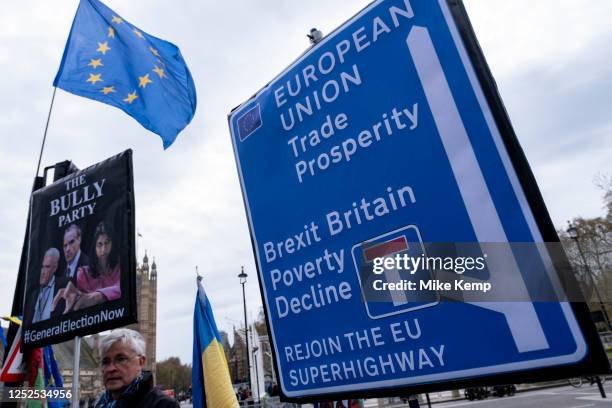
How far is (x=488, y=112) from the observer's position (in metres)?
1.11

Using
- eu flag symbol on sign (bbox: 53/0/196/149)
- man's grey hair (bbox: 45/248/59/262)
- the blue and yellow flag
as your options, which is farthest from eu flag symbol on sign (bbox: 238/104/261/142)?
the blue and yellow flag

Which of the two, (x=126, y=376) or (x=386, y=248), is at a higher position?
(x=386, y=248)

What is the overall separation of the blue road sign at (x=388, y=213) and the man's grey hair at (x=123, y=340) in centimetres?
187

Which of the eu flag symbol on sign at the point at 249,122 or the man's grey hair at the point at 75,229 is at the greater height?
the man's grey hair at the point at 75,229

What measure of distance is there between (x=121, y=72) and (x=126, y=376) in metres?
3.41

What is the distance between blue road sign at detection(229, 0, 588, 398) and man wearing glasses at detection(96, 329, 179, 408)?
154 centimetres

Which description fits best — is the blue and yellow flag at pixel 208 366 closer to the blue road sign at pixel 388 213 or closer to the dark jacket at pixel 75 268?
the dark jacket at pixel 75 268

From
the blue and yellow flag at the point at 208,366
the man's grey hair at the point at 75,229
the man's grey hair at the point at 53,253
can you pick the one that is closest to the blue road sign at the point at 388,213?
the man's grey hair at the point at 75,229

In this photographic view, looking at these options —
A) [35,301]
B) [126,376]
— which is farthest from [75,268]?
[126,376]

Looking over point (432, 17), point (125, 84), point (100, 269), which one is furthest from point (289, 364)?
point (125, 84)

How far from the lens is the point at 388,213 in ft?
4.13

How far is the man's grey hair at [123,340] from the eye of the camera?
2855mm

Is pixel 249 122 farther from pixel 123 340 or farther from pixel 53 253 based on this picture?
pixel 53 253

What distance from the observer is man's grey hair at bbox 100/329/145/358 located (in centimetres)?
286
